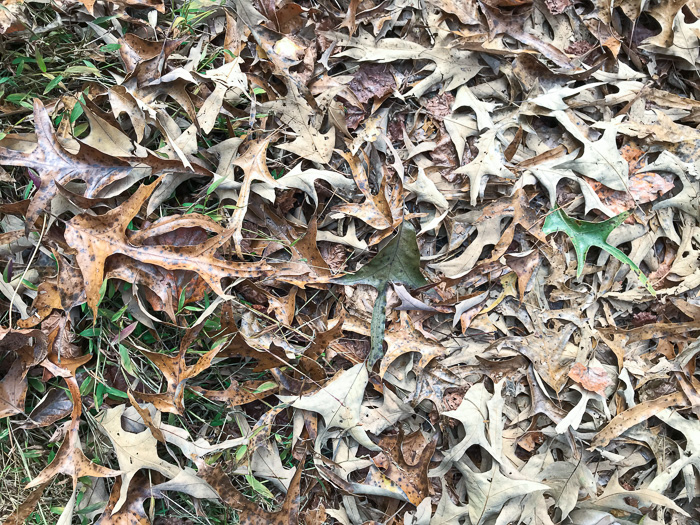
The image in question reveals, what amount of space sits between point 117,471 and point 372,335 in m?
0.84

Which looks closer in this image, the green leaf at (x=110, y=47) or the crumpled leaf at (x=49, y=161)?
the crumpled leaf at (x=49, y=161)

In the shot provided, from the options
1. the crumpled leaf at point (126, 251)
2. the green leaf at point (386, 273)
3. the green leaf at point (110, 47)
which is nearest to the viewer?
the crumpled leaf at point (126, 251)

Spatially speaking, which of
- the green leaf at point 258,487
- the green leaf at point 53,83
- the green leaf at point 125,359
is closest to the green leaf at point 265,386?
the green leaf at point 258,487

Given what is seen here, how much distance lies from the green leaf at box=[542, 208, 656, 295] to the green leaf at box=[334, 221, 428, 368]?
426mm

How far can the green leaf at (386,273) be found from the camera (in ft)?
4.84

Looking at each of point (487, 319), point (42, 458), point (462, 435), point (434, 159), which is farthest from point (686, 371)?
point (42, 458)

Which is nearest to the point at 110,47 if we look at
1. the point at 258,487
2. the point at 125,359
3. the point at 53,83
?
the point at 53,83

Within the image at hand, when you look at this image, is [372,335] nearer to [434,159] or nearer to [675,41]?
[434,159]

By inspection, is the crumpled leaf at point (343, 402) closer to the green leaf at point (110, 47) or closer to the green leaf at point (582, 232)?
the green leaf at point (582, 232)

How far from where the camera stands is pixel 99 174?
1.47 meters

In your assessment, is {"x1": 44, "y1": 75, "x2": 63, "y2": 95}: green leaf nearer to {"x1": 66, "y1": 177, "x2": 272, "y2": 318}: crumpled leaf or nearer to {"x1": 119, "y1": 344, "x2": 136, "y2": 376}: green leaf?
{"x1": 66, "y1": 177, "x2": 272, "y2": 318}: crumpled leaf

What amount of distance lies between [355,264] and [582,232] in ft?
2.38

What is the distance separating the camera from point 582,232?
155 cm

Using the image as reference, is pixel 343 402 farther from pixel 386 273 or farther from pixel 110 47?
pixel 110 47
